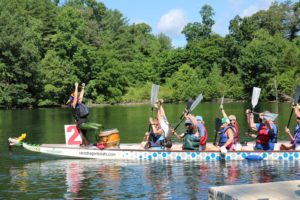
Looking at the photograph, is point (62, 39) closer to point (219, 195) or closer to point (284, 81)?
point (284, 81)

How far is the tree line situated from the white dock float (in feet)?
179

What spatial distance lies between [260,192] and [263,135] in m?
8.70

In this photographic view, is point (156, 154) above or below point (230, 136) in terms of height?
below

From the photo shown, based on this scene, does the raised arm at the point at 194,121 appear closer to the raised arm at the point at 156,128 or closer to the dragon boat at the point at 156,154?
the dragon boat at the point at 156,154

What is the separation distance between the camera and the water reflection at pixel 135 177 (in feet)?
39.9

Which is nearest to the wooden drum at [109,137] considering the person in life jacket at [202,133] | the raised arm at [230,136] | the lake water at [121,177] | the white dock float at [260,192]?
the lake water at [121,177]

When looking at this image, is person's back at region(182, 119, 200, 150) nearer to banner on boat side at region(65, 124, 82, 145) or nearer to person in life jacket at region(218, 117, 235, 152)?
person in life jacket at region(218, 117, 235, 152)

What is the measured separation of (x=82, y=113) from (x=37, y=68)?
49.0 metres

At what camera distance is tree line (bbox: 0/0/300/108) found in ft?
209

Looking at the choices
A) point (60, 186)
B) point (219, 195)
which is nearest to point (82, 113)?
point (60, 186)

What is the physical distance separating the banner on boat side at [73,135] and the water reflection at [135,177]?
0.74 metres

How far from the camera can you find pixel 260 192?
8.26m

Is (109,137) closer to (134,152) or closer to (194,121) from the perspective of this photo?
(134,152)

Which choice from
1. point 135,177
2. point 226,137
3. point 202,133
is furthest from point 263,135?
point 135,177
